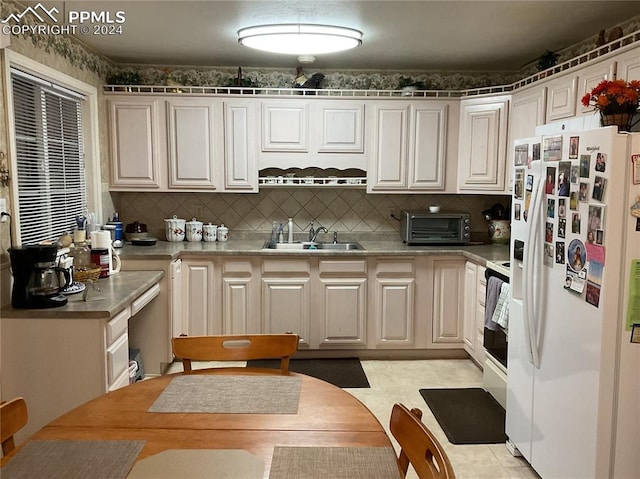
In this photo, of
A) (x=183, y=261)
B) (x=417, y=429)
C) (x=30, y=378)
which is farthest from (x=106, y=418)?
(x=183, y=261)

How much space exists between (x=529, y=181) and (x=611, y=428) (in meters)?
1.13

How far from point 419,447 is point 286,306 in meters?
2.95

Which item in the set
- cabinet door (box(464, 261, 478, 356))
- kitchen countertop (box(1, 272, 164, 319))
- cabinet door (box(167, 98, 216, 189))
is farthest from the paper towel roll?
cabinet door (box(464, 261, 478, 356))

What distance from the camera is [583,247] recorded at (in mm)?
2117

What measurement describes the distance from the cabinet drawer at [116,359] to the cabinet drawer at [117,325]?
0.03 metres

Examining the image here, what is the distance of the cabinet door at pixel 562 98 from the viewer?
3.17m

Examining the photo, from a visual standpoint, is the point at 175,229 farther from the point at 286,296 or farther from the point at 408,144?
the point at 408,144

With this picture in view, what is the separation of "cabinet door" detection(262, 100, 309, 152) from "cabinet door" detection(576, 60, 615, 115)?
2040mm

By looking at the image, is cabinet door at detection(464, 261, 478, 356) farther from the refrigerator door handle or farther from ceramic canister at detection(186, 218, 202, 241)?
ceramic canister at detection(186, 218, 202, 241)

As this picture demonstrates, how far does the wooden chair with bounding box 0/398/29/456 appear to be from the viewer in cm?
140

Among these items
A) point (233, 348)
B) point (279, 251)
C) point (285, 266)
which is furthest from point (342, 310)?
point (233, 348)

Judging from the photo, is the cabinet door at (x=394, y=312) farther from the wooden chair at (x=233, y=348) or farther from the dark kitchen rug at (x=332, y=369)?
the wooden chair at (x=233, y=348)

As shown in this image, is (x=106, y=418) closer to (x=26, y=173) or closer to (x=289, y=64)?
(x=26, y=173)

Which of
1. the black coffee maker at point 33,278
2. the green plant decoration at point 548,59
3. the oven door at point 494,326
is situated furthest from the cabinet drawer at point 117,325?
the green plant decoration at point 548,59
